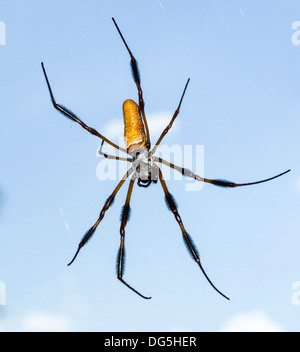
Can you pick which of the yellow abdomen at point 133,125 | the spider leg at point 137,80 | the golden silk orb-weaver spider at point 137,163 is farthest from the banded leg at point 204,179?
the yellow abdomen at point 133,125

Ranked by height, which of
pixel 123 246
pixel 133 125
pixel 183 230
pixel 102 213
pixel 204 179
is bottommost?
pixel 123 246

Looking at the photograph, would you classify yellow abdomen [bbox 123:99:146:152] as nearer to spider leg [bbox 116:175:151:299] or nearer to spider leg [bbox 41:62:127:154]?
spider leg [bbox 41:62:127:154]

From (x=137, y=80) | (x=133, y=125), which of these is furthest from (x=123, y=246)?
(x=137, y=80)

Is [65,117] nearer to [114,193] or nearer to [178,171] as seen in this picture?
[114,193]

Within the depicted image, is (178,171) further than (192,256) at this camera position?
Yes

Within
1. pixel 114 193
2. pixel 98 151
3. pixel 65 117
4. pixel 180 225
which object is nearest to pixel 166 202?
pixel 180 225

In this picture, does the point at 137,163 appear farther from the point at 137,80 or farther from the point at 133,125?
the point at 137,80

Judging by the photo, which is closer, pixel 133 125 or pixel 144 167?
pixel 133 125

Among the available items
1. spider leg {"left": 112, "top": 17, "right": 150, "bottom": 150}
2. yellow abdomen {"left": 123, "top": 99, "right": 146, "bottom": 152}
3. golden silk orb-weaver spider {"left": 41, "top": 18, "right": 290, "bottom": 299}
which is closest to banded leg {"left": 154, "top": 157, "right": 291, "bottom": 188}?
golden silk orb-weaver spider {"left": 41, "top": 18, "right": 290, "bottom": 299}
